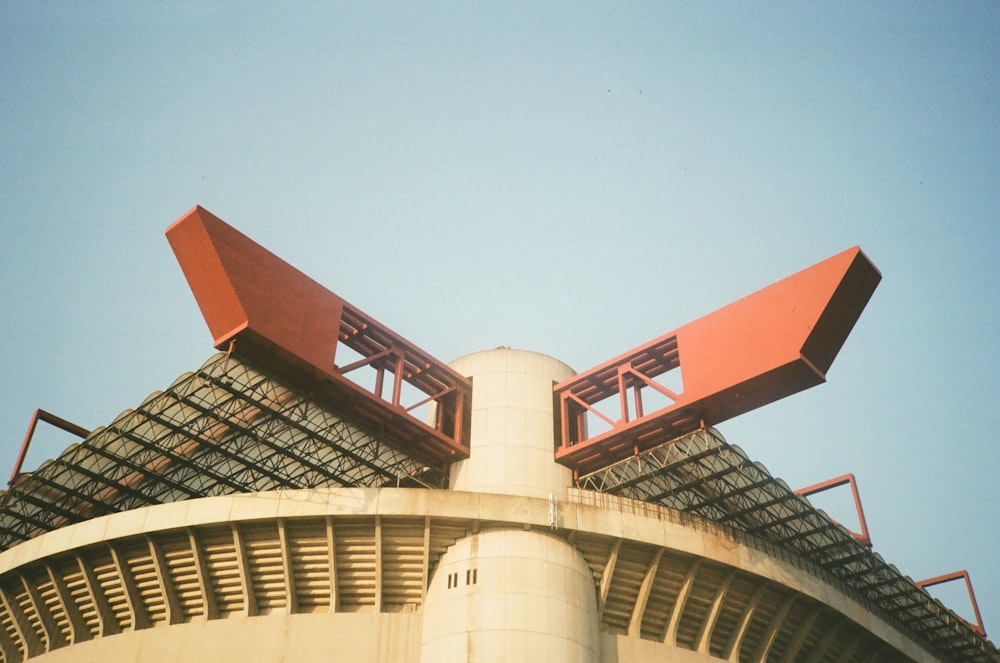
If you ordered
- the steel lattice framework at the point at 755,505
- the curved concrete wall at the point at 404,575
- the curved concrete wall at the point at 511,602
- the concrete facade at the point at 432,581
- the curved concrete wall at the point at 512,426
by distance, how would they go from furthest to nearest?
1. the curved concrete wall at the point at 512,426
2. the steel lattice framework at the point at 755,505
3. the curved concrete wall at the point at 404,575
4. the concrete facade at the point at 432,581
5. the curved concrete wall at the point at 511,602

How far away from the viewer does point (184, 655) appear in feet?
132

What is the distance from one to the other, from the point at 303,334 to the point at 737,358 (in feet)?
65.3

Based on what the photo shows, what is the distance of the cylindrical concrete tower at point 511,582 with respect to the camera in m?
36.6

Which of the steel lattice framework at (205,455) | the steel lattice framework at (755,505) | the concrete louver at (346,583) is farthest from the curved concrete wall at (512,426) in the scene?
the concrete louver at (346,583)

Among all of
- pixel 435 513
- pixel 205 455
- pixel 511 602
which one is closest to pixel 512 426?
pixel 435 513

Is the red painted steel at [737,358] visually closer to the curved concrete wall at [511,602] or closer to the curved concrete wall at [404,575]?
the curved concrete wall at [404,575]

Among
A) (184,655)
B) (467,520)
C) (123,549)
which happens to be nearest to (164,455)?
(123,549)

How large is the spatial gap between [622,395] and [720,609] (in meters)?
11.3

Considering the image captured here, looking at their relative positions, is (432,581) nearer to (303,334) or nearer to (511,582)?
(511,582)

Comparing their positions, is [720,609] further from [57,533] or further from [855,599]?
[57,533]

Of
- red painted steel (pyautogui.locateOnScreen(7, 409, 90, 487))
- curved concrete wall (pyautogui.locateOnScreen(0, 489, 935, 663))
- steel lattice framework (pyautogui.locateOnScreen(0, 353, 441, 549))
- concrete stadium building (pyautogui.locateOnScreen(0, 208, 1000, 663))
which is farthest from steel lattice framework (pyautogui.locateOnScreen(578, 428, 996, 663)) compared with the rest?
red painted steel (pyautogui.locateOnScreen(7, 409, 90, 487))

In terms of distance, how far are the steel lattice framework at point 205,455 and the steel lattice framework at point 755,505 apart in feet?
36.3

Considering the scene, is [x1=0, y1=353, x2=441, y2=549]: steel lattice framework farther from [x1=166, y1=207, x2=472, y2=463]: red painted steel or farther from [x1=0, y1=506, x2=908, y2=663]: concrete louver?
[x1=0, y1=506, x2=908, y2=663]: concrete louver

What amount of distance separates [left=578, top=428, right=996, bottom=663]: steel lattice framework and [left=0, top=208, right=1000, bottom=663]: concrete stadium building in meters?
0.18
